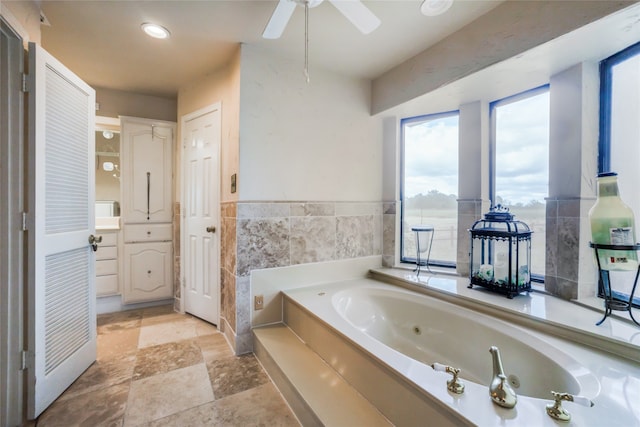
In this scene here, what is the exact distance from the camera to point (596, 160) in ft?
5.72

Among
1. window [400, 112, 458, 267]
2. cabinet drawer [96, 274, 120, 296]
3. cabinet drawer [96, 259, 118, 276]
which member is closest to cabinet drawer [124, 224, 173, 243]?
cabinet drawer [96, 259, 118, 276]

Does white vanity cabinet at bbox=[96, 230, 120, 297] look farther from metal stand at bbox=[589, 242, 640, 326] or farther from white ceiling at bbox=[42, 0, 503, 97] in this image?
metal stand at bbox=[589, 242, 640, 326]

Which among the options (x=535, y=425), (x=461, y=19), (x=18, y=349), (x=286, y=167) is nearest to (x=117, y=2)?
(x=286, y=167)

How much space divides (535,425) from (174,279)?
10.7ft

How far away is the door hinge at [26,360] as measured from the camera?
4.76 ft

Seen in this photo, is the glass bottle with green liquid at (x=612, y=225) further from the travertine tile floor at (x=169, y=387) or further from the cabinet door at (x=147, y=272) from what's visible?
the cabinet door at (x=147, y=272)

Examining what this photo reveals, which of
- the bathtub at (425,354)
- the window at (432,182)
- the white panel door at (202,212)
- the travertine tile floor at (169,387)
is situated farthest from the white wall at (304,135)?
the travertine tile floor at (169,387)

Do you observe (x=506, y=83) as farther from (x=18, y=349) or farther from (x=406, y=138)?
(x=18, y=349)

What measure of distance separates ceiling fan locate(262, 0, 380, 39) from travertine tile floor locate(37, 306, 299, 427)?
2.10 meters

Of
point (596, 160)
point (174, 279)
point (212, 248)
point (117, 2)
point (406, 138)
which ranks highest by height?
point (117, 2)

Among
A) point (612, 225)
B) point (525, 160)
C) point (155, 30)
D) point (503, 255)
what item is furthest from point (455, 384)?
point (155, 30)

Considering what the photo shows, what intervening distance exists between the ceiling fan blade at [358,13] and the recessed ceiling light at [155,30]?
1.33m

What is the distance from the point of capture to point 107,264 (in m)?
2.91

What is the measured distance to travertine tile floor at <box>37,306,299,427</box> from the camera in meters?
1.47
